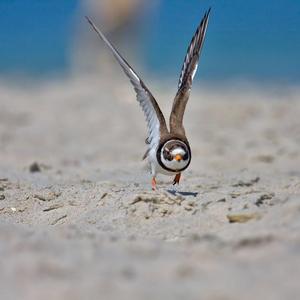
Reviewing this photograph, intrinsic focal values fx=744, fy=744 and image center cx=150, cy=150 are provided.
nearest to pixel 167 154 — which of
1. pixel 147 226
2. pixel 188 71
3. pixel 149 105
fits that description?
pixel 149 105

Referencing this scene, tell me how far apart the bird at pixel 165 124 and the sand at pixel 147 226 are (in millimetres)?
255

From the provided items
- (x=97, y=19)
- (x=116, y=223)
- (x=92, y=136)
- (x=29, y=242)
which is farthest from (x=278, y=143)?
(x=97, y=19)

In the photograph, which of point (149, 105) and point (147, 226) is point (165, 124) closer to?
point (149, 105)

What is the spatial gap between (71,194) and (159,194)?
95 cm

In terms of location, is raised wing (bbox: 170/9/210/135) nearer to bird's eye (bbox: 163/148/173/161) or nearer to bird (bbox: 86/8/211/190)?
bird (bbox: 86/8/211/190)

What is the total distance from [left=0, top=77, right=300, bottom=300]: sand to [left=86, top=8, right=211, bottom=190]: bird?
0.84ft

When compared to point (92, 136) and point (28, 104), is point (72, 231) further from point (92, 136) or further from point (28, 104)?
point (28, 104)

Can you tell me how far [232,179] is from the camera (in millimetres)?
7578

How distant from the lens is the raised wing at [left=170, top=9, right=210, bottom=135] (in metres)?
6.14

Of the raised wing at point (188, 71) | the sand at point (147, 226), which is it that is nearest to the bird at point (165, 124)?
the raised wing at point (188, 71)

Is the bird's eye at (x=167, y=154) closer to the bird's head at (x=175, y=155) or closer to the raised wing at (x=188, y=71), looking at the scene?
the bird's head at (x=175, y=155)

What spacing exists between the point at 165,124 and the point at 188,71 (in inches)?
30.8

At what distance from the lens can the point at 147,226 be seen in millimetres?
4953

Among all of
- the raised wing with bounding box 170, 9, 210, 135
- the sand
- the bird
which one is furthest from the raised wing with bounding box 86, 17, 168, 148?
the sand
